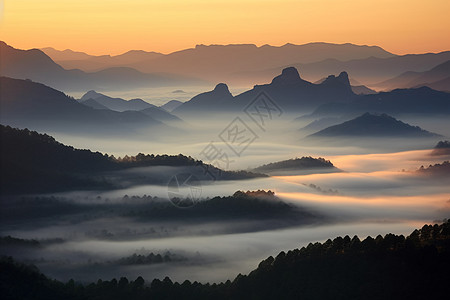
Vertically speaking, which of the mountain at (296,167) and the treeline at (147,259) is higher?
the mountain at (296,167)

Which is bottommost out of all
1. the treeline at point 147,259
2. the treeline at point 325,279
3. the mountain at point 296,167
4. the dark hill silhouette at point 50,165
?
the treeline at point 325,279

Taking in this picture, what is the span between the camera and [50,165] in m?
144

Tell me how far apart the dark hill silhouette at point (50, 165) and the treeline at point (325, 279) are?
208 feet

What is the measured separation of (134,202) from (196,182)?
25.9m

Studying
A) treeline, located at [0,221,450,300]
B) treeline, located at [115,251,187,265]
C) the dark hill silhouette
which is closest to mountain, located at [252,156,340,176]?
the dark hill silhouette

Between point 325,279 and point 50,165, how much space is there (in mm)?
86204

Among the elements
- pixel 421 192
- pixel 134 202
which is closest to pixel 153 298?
pixel 134 202

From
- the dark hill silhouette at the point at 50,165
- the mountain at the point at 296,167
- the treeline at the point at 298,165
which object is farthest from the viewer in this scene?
the treeline at the point at 298,165

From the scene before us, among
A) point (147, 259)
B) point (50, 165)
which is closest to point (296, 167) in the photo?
point (50, 165)

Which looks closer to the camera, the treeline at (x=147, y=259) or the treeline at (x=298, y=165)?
the treeline at (x=147, y=259)

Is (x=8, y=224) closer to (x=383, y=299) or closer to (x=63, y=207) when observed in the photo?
(x=63, y=207)

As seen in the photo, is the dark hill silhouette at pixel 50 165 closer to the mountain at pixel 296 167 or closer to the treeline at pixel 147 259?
the mountain at pixel 296 167

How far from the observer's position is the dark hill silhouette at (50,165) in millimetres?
137000

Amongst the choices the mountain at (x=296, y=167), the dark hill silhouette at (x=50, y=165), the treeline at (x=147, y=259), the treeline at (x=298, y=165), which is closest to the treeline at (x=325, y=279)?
the treeline at (x=147, y=259)
